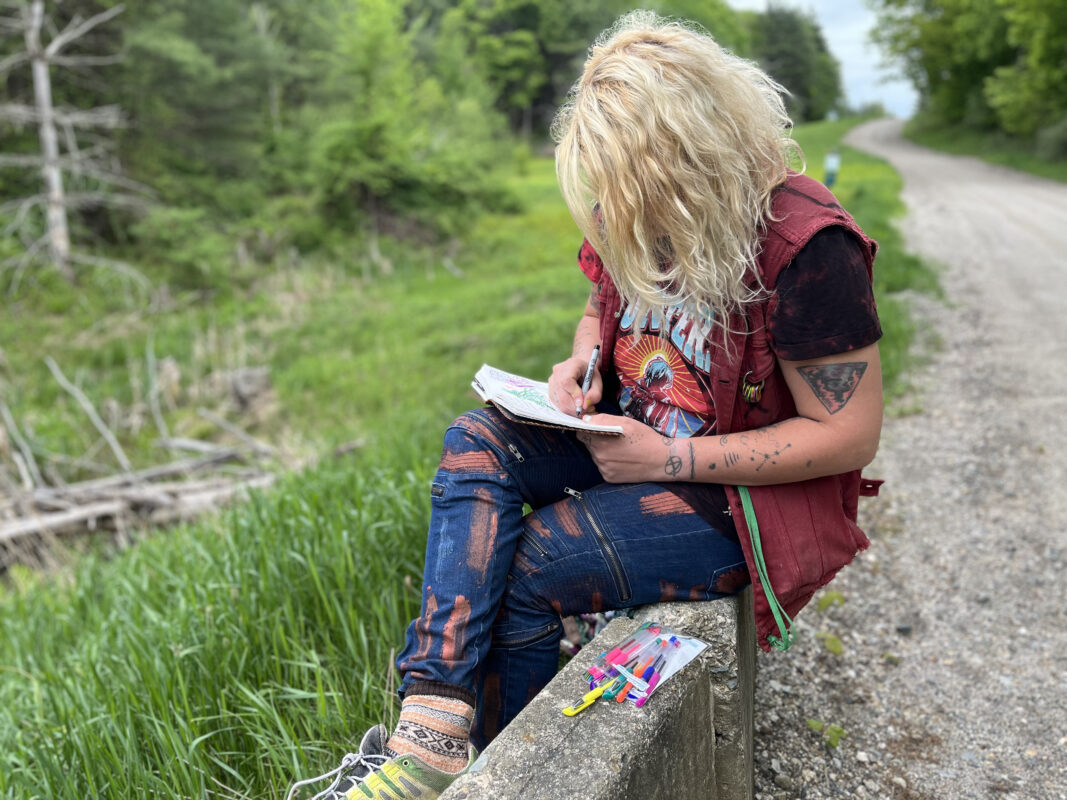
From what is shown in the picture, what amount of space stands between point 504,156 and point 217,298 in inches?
401

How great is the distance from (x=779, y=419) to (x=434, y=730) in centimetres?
97

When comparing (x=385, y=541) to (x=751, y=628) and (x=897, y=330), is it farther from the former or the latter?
(x=897, y=330)

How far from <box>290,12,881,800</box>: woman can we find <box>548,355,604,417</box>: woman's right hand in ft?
0.53

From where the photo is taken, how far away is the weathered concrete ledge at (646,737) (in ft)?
4.17

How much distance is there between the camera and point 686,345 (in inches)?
71.5

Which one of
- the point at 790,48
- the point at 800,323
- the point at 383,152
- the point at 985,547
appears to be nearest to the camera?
the point at 800,323

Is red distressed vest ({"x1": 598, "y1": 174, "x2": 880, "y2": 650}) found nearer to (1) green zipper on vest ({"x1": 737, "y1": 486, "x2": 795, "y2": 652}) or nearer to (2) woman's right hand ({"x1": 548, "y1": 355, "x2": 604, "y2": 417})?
(1) green zipper on vest ({"x1": 737, "y1": 486, "x2": 795, "y2": 652})

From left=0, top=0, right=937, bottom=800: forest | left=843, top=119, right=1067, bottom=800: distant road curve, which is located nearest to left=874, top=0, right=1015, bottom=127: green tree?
left=0, top=0, right=937, bottom=800: forest

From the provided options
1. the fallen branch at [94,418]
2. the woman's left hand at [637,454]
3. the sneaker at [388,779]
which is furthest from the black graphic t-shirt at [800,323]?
the fallen branch at [94,418]

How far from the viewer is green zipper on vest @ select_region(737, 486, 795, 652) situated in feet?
5.43

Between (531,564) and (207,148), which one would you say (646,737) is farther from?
(207,148)

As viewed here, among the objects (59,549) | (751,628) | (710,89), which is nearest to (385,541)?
(751,628)

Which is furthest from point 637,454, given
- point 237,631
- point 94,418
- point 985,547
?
point 94,418

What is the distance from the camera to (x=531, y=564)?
175 centimetres
